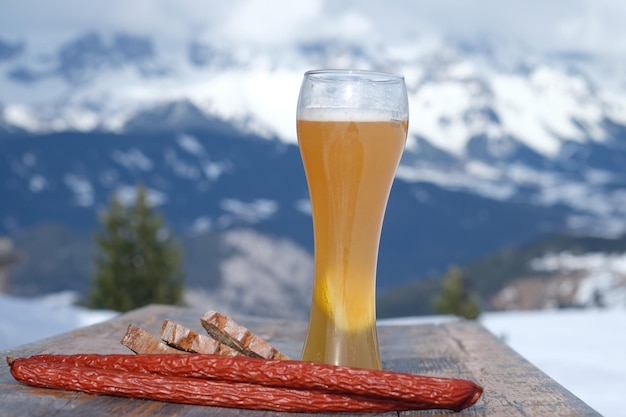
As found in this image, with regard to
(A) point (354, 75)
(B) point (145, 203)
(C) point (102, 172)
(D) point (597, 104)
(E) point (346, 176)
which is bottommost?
(E) point (346, 176)

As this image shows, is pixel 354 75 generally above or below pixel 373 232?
above

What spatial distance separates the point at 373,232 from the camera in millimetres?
1681

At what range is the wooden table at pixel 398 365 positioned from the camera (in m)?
1.31

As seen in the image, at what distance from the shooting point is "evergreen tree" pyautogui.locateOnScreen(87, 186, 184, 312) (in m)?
16.1

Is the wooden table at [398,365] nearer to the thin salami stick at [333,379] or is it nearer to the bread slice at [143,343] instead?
the thin salami stick at [333,379]

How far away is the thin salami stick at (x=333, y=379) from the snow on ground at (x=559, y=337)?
1807 mm

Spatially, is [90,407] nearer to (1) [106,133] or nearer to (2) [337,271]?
(2) [337,271]

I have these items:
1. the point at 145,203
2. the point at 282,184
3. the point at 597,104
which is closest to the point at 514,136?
the point at 597,104

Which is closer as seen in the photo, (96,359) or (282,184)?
(96,359)

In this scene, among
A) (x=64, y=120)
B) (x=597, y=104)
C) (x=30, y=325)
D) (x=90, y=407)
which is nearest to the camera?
(x=90, y=407)

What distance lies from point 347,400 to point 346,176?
47cm

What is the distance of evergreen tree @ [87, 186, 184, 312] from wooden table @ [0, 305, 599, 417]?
13.8 metres

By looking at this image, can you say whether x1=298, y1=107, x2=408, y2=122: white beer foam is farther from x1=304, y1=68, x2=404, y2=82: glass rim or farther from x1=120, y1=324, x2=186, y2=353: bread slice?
x1=120, y1=324, x2=186, y2=353: bread slice

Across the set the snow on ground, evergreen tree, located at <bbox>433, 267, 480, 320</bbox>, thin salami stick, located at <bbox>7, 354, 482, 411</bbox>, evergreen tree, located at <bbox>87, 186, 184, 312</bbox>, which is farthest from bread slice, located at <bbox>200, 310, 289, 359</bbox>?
evergreen tree, located at <bbox>87, 186, 184, 312</bbox>
